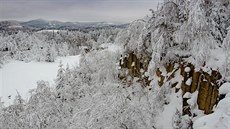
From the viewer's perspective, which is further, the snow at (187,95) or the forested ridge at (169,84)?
the snow at (187,95)

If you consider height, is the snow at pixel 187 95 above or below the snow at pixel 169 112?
above

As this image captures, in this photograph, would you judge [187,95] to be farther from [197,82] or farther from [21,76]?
[21,76]

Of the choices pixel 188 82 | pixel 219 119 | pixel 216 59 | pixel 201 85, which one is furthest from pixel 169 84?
pixel 219 119

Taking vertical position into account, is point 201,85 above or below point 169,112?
above

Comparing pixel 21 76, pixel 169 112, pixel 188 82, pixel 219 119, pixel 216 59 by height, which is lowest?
pixel 21 76

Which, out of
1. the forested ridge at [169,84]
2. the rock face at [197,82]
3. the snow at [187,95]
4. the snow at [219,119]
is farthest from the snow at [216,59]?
the snow at [219,119]

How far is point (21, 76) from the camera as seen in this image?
42.7 meters

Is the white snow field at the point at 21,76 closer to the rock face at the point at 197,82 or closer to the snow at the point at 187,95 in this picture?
the rock face at the point at 197,82

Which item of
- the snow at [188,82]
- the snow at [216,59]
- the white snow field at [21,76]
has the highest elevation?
the snow at [216,59]

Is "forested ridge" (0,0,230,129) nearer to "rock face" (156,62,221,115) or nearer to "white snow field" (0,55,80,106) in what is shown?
→ "rock face" (156,62,221,115)

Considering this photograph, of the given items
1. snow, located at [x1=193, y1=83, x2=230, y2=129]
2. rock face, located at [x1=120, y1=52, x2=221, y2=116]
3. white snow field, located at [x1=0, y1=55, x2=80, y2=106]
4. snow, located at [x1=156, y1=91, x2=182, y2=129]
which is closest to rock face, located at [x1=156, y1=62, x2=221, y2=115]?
rock face, located at [x1=120, y1=52, x2=221, y2=116]

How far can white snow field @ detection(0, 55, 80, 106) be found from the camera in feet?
113

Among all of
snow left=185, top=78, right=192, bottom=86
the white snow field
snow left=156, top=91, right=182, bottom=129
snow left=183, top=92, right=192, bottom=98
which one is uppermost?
snow left=185, top=78, right=192, bottom=86

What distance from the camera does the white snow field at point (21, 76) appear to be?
113 ft
